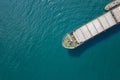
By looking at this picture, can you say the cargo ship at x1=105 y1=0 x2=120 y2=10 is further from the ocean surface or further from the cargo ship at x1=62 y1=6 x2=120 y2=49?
Result: the ocean surface

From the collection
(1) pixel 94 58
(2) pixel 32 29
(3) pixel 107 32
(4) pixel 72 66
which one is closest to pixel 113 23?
(3) pixel 107 32

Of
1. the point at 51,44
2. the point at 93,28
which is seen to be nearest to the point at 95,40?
the point at 93,28

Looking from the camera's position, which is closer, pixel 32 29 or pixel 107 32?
pixel 107 32

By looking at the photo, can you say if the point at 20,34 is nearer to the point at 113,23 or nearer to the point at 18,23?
the point at 18,23

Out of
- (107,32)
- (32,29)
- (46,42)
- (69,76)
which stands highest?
(32,29)

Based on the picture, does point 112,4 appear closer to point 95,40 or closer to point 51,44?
point 95,40

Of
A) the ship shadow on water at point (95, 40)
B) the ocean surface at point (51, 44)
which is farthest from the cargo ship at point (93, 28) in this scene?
the ocean surface at point (51, 44)
